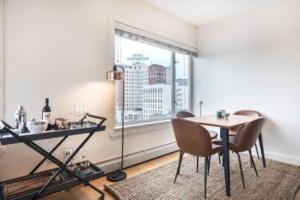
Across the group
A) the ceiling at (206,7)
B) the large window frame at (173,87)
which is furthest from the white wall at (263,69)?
the large window frame at (173,87)

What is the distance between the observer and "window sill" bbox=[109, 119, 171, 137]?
2.70m

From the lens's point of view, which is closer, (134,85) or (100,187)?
(100,187)

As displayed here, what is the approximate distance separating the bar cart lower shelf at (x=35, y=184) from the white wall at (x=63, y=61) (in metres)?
0.19

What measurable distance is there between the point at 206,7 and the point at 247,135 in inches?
87.6

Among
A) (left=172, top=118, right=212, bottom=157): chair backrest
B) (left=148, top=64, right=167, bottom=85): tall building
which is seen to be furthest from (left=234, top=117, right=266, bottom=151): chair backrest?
(left=148, top=64, right=167, bottom=85): tall building

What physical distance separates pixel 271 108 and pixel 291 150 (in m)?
0.69

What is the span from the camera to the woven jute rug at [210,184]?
2.02 meters

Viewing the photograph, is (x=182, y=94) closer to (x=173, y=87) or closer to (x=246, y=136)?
(x=173, y=87)

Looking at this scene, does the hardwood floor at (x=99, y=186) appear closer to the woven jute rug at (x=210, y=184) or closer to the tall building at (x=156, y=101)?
the woven jute rug at (x=210, y=184)

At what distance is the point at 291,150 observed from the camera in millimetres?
2949

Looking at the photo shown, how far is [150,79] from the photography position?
3408 millimetres

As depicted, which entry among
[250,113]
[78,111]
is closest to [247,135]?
[250,113]

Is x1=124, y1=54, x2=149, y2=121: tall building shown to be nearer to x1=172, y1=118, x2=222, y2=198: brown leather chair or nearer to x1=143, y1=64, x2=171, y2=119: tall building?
x1=143, y1=64, x2=171, y2=119: tall building

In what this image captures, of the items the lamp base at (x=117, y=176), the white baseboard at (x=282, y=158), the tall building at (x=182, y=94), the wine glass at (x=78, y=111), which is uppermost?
the tall building at (x=182, y=94)
